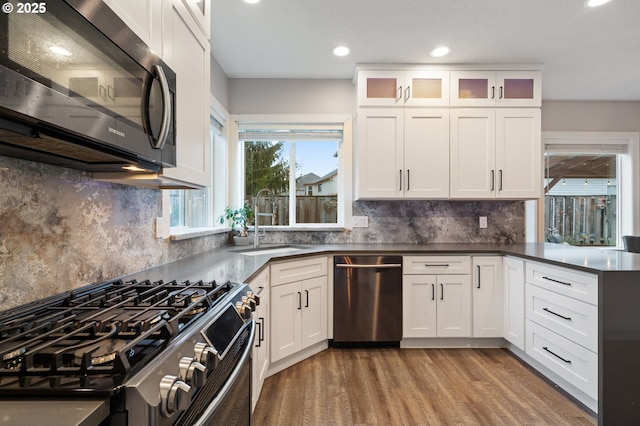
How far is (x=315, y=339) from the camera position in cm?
281

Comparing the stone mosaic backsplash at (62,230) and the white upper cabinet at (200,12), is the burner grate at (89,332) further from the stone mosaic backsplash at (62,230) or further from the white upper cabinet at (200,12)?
the white upper cabinet at (200,12)

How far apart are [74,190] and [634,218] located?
5317 mm

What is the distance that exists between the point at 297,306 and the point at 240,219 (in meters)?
1.08

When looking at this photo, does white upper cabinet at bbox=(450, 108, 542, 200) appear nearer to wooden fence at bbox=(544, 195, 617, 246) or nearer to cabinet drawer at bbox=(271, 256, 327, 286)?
wooden fence at bbox=(544, 195, 617, 246)

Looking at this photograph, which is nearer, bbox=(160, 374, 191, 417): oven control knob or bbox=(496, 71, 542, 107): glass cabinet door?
bbox=(160, 374, 191, 417): oven control knob

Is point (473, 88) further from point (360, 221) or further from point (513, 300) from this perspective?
point (513, 300)

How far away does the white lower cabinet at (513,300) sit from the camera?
2676 millimetres

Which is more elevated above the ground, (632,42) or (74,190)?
(632,42)

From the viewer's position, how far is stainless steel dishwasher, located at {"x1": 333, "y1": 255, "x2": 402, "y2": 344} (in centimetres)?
291

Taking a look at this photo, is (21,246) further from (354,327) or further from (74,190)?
(354,327)

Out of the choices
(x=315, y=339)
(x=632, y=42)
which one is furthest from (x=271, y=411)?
(x=632, y=42)

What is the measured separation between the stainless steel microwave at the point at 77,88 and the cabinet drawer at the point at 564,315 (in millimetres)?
2375

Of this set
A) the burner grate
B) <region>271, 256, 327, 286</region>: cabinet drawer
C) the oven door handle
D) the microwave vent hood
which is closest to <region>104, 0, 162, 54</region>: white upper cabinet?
the microwave vent hood

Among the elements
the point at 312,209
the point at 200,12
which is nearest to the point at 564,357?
the point at 312,209
